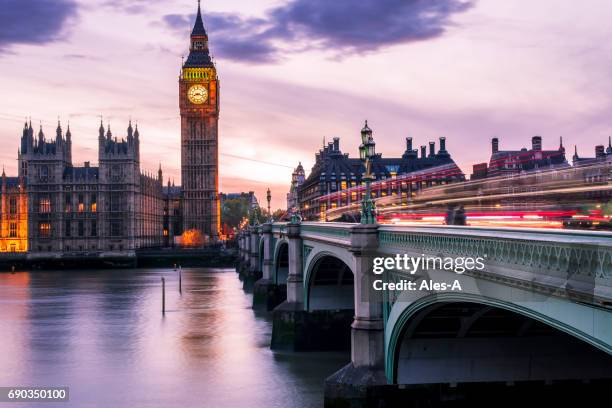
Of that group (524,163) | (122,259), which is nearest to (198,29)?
(122,259)

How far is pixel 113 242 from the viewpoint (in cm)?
14388

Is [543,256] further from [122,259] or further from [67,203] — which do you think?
[67,203]

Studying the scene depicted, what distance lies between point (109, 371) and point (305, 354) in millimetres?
9678

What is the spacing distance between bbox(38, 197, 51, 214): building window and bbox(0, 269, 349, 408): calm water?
6939 centimetres

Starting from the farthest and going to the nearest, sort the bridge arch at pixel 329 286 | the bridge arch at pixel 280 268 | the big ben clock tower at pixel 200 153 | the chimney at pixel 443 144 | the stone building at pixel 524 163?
the big ben clock tower at pixel 200 153, the chimney at pixel 443 144, the stone building at pixel 524 163, the bridge arch at pixel 280 268, the bridge arch at pixel 329 286

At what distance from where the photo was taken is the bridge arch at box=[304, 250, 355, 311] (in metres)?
42.9

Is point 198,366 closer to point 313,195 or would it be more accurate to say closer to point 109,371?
point 109,371

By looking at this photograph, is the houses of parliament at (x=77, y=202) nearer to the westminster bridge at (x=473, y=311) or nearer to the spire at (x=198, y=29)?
the spire at (x=198, y=29)

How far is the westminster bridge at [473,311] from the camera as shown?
1239cm

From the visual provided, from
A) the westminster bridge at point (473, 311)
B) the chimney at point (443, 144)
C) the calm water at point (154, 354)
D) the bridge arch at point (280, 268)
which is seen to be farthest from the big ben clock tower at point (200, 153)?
the westminster bridge at point (473, 311)

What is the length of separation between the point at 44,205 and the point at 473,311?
131 m

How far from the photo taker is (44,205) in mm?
143750

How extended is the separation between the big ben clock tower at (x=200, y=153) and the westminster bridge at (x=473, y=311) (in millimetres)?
124985

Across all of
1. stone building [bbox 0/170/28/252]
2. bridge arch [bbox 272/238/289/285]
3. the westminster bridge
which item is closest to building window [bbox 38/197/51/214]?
stone building [bbox 0/170/28/252]
